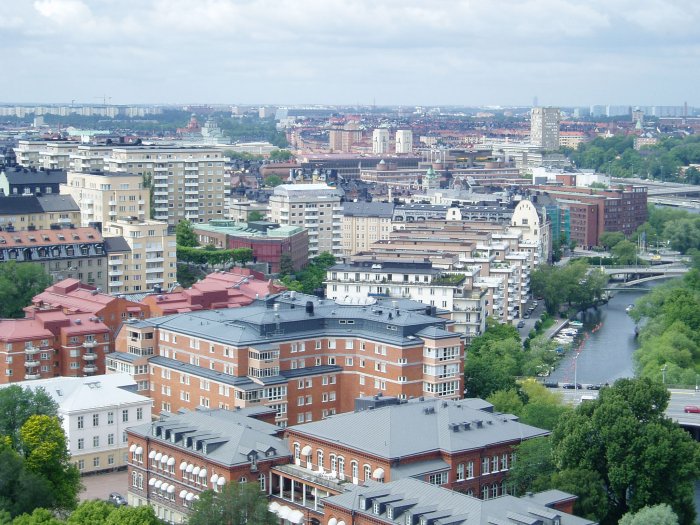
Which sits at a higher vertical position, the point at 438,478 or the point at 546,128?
the point at 546,128

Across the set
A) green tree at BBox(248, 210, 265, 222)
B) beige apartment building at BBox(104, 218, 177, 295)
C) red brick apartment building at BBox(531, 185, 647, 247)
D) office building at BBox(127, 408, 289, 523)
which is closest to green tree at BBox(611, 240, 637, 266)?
red brick apartment building at BBox(531, 185, 647, 247)

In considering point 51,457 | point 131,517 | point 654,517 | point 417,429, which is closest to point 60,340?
point 51,457

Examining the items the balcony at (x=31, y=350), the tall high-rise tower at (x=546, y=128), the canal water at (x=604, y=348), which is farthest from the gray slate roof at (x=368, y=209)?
the tall high-rise tower at (x=546, y=128)

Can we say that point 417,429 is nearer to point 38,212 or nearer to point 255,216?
point 38,212

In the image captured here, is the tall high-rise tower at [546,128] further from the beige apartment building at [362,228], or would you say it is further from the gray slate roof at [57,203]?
the gray slate roof at [57,203]

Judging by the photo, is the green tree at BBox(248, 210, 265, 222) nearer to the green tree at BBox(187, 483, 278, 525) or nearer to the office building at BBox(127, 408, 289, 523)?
the office building at BBox(127, 408, 289, 523)

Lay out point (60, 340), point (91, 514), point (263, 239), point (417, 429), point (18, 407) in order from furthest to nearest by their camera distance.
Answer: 1. point (263, 239)
2. point (60, 340)
3. point (18, 407)
4. point (417, 429)
5. point (91, 514)

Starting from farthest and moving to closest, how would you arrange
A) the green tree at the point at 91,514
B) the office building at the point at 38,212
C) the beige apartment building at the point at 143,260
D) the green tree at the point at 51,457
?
1. the office building at the point at 38,212
2. the beige apartment building at the point at 143,260
3. the green tree at the point at 51,457
4. the green tree at the point at 91,514
